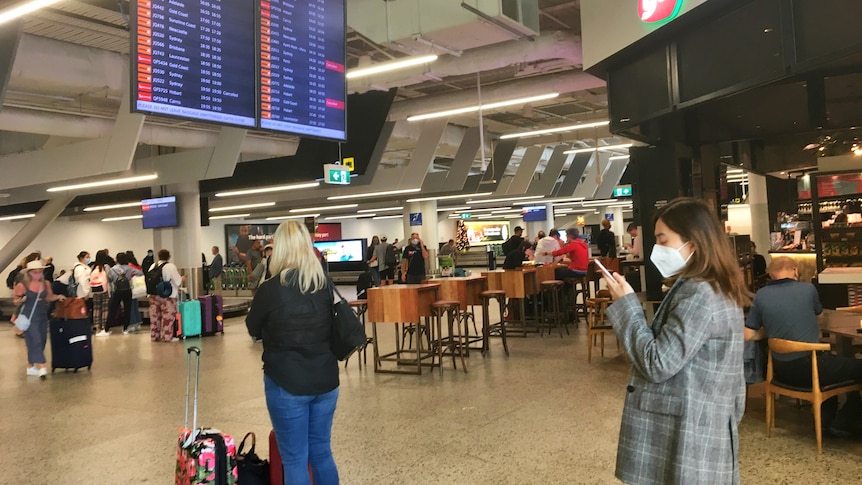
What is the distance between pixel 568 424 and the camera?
15.8ft

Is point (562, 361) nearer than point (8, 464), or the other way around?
point (8, 464)

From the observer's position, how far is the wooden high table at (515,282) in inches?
357

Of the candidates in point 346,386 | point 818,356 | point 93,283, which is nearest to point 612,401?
point 818,356

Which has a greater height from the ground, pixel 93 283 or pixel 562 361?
pixel 93 283

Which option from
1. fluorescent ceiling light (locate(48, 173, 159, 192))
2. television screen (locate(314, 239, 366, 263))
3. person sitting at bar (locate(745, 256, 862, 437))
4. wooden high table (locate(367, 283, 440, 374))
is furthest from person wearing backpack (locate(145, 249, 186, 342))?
television screen (locate(314, 239, 366, 263))

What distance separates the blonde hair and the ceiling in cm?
266

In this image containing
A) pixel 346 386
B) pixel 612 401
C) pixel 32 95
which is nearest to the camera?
pixel 612 401

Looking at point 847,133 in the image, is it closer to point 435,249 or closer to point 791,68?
point 791,68

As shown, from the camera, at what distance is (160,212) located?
14461mm

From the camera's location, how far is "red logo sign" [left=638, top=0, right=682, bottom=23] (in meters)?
4.71

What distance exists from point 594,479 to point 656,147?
420 cm

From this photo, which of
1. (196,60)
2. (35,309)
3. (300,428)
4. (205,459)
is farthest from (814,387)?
(35,309)

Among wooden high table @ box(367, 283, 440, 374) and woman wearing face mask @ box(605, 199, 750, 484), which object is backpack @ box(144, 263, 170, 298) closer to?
wooden high table @ box(367, 283, 440, 374)

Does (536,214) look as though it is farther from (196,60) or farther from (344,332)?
(344,332)
